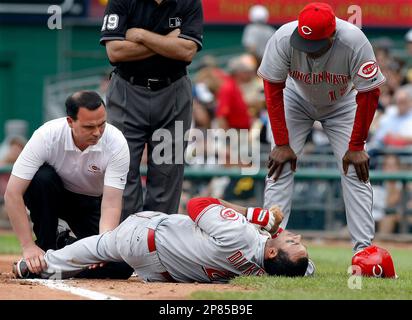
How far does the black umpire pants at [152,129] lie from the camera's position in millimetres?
8969

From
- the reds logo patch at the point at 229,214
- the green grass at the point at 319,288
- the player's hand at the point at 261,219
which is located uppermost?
the reds logo patch at the point at 229,214

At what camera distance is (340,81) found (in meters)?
8.43

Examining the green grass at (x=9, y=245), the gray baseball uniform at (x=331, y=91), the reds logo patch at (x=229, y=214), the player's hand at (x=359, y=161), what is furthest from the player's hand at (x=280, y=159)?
the green grass at (x=9, y=245)

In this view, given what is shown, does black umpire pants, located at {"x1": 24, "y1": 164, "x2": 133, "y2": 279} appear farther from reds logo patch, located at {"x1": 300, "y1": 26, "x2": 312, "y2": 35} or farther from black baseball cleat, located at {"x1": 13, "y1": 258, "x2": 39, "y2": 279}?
reds logo patch, located at {"x1": 300, "y1": 26, "x2": 312, "y2": 35}

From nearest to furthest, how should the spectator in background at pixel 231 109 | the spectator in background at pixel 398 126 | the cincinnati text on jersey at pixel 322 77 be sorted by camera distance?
the cincinnati text on jersey at pixel 322 77, the spectator in background at pixel 398 126, the spectator in background at pixel 231 109

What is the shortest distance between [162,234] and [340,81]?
1.94 metres

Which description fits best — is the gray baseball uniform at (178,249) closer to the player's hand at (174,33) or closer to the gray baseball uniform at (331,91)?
the gray baseball uniform at (331,91)

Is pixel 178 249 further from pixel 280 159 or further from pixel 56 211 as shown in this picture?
pixel 280 159

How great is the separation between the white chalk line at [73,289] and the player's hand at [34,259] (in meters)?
0.10

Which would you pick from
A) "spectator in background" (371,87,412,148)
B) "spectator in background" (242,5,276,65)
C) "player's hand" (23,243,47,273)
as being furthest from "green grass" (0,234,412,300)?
"spectator in background" (242,5,276,65)

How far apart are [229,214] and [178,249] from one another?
1.45 ft

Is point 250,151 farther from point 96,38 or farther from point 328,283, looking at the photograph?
point 328,283

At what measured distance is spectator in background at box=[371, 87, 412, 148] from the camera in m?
15.2

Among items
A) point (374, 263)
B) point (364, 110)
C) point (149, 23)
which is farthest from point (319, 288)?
point (149, 23)
